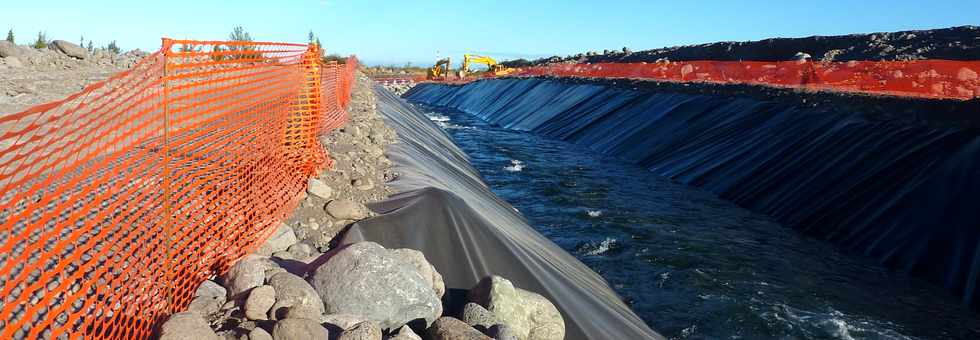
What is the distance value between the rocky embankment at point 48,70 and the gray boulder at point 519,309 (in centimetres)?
1207

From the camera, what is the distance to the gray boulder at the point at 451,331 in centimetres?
438

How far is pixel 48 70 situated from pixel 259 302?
66.6 ft

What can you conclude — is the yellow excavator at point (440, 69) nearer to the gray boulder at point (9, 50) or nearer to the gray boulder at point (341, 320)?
the gray boulder at point (9, 50)

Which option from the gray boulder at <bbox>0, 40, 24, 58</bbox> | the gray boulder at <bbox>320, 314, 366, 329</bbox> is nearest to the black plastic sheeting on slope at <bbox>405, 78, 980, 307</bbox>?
the gray boulder at <bbox>320, 314, 366, 329</bbox>

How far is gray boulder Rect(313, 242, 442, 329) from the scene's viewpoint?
188 inches

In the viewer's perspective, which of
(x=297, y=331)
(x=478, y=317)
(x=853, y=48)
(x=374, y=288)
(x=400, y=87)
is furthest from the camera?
(x=400, y=87)

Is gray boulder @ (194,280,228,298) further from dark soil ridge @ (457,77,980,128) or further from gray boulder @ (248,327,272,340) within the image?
dark soil ridge @ (457,77,980,128)

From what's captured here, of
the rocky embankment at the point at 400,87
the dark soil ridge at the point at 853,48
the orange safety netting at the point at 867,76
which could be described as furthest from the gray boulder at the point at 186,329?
the rocky embankment at the point at 400,87

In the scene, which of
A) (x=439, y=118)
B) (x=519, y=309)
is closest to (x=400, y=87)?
(x=439, y=118)

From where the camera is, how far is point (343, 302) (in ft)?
15.6

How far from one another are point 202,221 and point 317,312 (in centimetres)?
150

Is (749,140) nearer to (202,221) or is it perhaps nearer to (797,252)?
(797,252)

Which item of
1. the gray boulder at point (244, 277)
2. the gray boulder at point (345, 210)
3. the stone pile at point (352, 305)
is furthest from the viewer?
the gray boulder at point (345, 210)

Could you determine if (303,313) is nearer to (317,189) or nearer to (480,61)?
(317,189)
